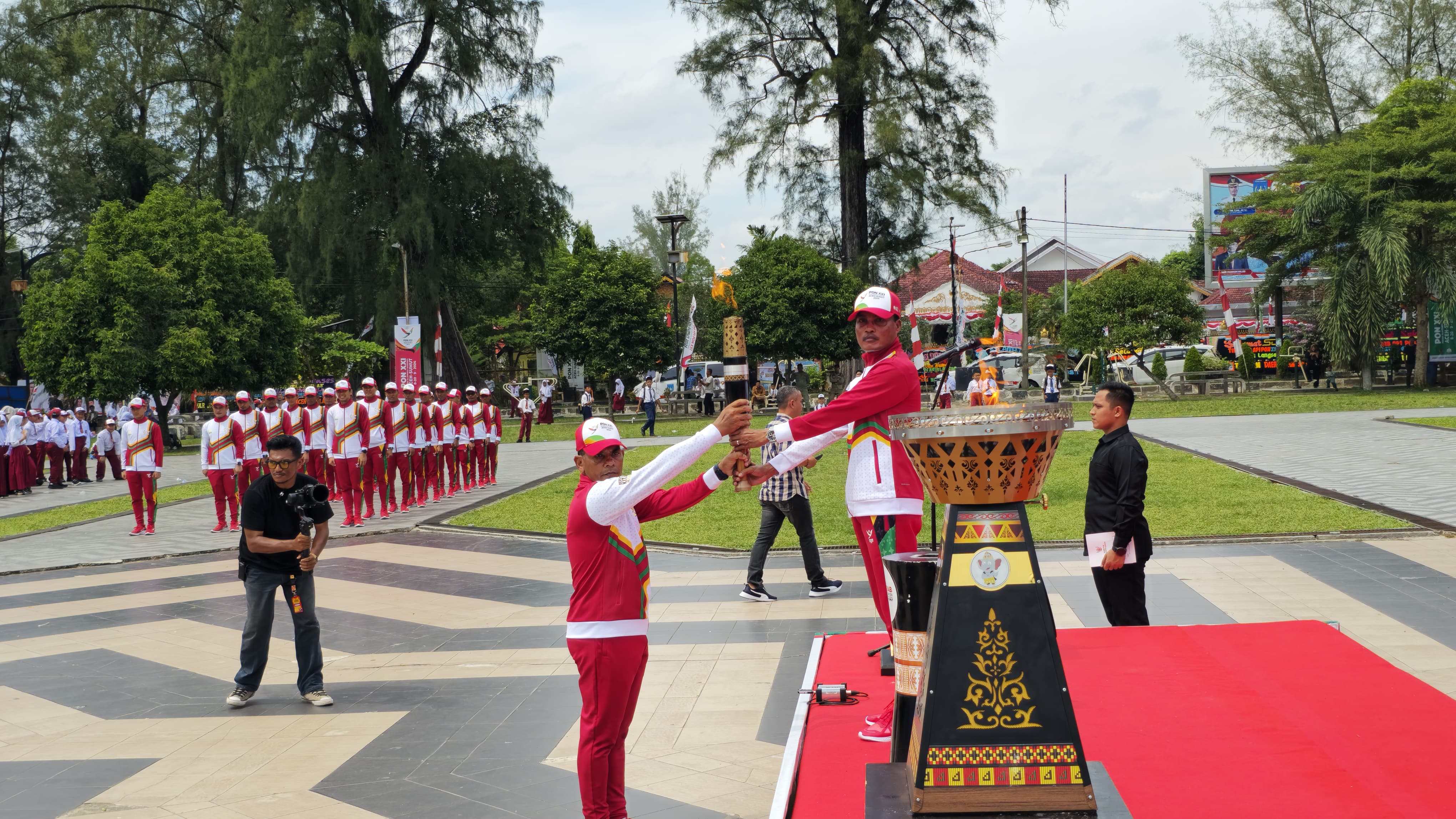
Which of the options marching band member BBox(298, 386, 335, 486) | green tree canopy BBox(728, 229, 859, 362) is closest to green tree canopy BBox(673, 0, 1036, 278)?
green tree canopy BBox(728, 229, 859, 362)

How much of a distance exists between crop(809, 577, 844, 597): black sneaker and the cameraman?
4.26 metres

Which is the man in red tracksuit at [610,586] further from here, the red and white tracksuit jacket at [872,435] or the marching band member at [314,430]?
the marching band member at [314,430]

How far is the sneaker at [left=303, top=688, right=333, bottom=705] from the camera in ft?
22.5

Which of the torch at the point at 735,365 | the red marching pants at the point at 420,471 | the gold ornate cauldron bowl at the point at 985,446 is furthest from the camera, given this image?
the red marching pants at the point at 420,471

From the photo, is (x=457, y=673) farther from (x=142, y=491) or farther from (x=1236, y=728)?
(x=142, y=491)

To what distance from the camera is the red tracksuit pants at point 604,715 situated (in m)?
4.09

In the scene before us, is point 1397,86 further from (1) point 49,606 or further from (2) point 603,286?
(1) point 49,606

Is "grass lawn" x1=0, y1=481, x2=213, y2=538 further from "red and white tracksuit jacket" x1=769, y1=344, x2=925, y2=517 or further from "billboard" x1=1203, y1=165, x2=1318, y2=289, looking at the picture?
"billboard" x1=1203, y1=165, x2=1318, y2=289

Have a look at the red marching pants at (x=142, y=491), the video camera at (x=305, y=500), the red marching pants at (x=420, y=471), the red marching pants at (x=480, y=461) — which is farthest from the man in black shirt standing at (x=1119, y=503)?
the red marching pants at (x=480, y=461)

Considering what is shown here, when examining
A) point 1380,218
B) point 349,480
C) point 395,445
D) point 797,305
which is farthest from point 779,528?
point 1380,218

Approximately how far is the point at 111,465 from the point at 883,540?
1082 inches

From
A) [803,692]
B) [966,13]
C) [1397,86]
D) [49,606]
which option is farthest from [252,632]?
[1397,86]

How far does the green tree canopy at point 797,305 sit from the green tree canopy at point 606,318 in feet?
12.0

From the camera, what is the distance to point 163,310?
3133 cm
